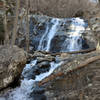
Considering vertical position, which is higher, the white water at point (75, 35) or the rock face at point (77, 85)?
the white water at point (75, 35)

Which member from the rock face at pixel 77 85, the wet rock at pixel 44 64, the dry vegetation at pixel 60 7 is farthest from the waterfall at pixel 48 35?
the rock face at pixel 77 85

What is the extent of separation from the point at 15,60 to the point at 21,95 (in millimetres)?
1366

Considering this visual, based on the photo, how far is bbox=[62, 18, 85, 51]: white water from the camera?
13.0 meters

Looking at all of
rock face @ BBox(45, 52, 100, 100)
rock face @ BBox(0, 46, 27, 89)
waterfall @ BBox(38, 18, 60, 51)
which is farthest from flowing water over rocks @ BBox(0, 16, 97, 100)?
rock face @ BBox(45, 52, 100, 100)

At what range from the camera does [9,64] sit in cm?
529

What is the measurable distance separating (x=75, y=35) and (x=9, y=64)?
966 centimetres

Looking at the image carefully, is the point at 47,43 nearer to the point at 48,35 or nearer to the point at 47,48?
the point at 47,48

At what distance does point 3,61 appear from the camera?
5227mm

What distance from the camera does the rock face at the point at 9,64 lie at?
5180 mm

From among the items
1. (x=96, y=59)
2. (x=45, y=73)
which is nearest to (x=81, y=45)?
(x=45, y=73)

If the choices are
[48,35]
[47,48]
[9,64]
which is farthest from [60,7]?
[9,64]

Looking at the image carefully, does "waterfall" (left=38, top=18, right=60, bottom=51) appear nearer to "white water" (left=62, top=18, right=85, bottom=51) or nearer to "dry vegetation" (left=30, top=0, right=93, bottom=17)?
"white water" (left=62, top=18, right=85, bottom=51)

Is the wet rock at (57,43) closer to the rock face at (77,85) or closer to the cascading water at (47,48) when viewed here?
the cascading water at (47,48)

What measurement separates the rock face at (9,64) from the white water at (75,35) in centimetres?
778
